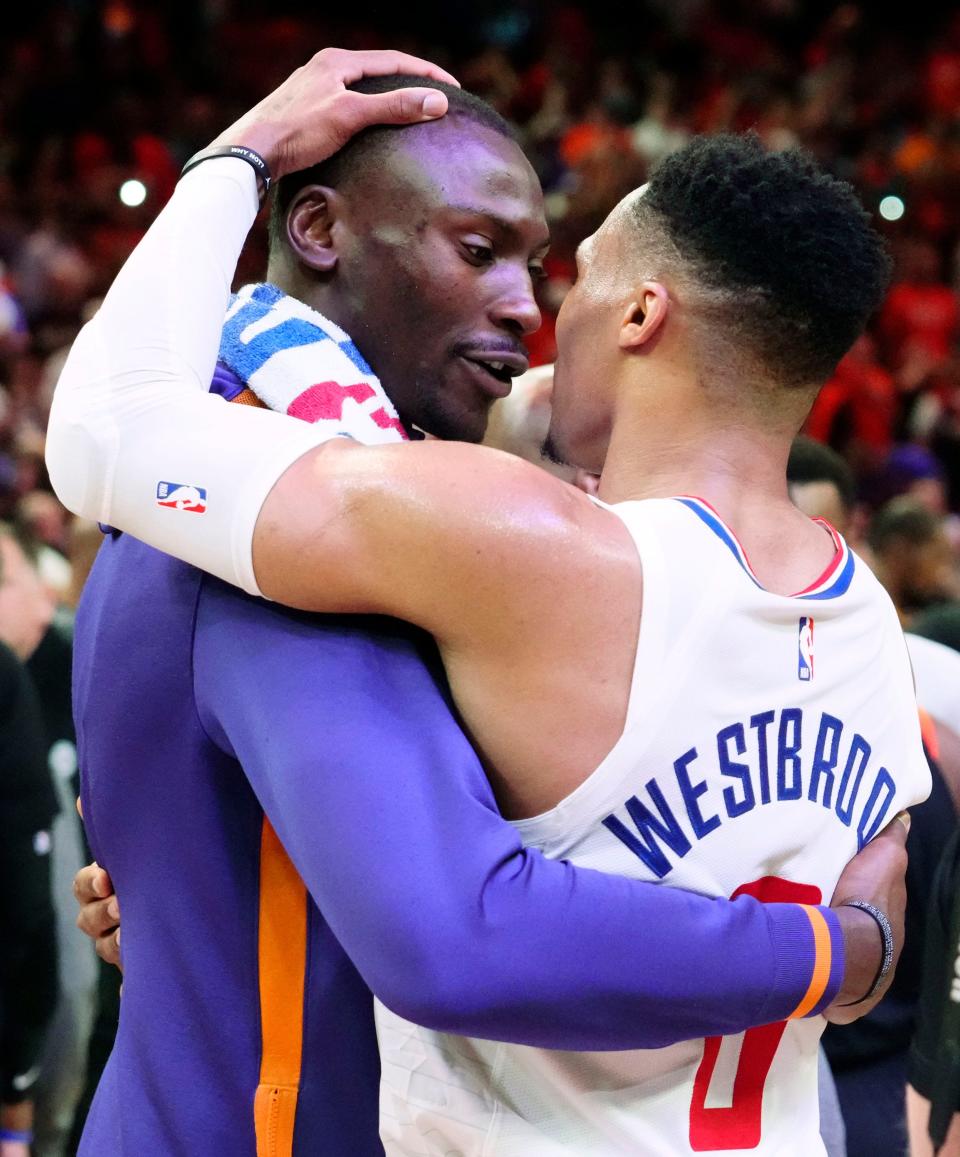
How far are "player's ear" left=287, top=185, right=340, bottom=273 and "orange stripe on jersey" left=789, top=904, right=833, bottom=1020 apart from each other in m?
0.96

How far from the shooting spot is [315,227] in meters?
1.96

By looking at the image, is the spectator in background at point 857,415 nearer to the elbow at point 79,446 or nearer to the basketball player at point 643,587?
the basketball player at point 643,587

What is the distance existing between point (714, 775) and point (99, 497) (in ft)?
2.17

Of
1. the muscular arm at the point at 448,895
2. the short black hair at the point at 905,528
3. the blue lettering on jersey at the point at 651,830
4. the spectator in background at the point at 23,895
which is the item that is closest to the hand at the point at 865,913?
the muscular arm at the point at 448,895

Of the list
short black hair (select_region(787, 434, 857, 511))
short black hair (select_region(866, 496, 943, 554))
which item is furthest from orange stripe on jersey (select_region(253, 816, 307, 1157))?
short black hair (select_region(866, 496, 943, 554))

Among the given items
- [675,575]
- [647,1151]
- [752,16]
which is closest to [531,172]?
[675,575]

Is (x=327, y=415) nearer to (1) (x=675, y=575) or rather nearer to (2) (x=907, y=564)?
(1) (x=675, y=575)

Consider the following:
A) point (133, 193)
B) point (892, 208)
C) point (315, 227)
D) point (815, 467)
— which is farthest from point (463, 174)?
point (892, 208)

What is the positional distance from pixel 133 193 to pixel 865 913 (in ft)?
28.0

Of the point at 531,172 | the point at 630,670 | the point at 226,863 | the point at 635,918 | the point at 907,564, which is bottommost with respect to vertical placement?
the point at 907,564

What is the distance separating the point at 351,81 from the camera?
1914 millimetres

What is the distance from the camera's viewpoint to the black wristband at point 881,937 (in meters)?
1.66

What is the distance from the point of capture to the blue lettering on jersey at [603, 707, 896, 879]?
5.01ft

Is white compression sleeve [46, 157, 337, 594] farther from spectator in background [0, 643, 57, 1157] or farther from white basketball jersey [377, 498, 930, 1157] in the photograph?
spectator in background [0, 643, 57, 1157]
